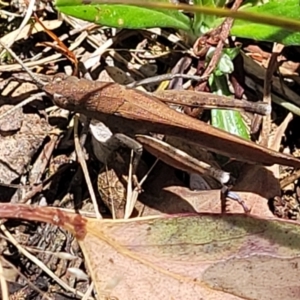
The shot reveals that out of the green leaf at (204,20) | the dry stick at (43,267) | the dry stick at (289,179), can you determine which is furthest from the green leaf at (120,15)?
the dry stick at (43,267)

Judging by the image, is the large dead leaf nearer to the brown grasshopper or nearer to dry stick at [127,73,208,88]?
the brown grasshopper

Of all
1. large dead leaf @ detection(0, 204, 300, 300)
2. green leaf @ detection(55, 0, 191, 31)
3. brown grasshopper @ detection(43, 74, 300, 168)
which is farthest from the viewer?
green leaf @ detection(55, 0, 191, 31)

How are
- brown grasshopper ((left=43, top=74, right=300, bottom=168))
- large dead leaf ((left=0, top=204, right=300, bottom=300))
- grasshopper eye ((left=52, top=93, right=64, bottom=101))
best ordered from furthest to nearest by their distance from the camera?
1. grasshopper eye ((left=52, top=93, right=64, bottom=101))
2. brown grasshopper ((left=43, top=74, right=300, bottom=168))
3. large dead leaf ((left=0, top=204, right=300, bottom=300))

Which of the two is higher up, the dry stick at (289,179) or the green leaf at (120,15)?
the green leaf at (120,15)

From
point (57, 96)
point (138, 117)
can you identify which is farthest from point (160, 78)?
point (57, 96)

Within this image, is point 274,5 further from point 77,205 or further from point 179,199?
point 77,205

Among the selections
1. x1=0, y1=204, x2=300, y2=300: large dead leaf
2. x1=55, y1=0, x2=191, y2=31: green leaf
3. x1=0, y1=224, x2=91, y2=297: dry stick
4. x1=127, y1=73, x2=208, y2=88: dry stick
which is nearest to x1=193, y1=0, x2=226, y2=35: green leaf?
x1=55, y1=0, x2=191, y2=31: green leaf

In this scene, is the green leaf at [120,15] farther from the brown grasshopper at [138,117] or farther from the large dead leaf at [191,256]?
the large dead leaf at [191,256]
